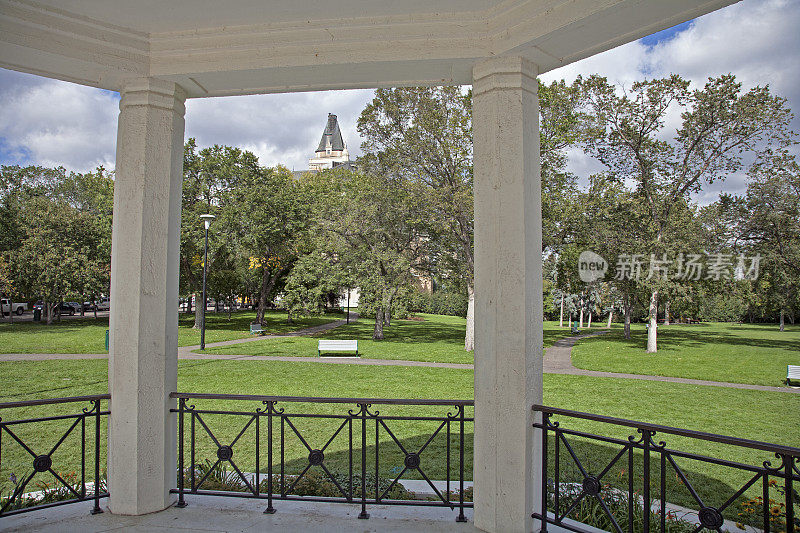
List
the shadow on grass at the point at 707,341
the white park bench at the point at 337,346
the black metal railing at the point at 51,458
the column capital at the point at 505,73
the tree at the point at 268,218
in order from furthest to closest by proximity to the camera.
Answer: the tree at the point at 268,218, the shadow on grass at the point at 707,341, the white park bench at the point at 337,346, the black metal railing at the point at 51,458, the column capital at the point at 505,73

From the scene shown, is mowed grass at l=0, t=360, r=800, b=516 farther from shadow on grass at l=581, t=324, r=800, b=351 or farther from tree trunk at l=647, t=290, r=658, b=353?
shadow on grass at l=581, t=324, r=800, b=351

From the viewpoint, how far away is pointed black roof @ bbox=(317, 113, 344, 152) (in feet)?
291

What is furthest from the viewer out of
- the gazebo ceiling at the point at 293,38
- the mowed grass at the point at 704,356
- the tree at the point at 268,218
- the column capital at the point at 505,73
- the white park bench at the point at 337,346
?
the tree at the point at 268,218

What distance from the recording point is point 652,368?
13.3m

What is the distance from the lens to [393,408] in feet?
26.7

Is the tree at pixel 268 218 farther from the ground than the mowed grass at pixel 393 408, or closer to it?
farther from the ground

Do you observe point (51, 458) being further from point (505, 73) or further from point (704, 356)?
point (704, 356)

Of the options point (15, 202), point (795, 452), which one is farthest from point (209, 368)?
point (15, 202)

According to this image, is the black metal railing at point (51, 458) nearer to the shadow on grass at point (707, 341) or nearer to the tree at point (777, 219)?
the shadow on grass at point (707, 341)

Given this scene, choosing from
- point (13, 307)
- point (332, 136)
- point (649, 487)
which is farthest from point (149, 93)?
point (332, 136)

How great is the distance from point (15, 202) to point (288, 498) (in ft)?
92.8

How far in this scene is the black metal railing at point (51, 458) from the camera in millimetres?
2799

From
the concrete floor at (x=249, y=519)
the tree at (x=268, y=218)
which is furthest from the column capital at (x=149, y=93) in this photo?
the tree at (x=268, y=218)

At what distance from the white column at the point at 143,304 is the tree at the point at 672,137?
17864 millimetres
